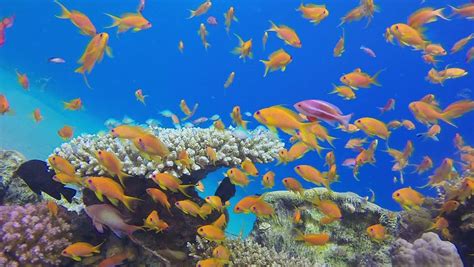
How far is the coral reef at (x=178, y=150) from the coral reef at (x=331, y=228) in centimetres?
122

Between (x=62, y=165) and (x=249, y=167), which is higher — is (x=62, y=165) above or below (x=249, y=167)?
below

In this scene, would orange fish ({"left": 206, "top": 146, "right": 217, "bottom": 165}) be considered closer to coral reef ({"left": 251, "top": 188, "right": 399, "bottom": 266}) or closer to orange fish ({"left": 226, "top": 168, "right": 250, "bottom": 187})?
orange fish ({"left": 226, "top": 168, "right": 250, "bottom": 187})

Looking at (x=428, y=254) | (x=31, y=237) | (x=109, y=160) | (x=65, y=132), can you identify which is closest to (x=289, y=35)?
(x=109, y=160)

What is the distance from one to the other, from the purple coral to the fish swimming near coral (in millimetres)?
543

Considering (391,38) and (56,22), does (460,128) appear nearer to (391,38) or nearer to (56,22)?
(391,38)

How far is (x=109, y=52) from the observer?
5.33 metres

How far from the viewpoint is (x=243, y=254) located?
16.7 feet

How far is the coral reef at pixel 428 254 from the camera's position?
4.95 m

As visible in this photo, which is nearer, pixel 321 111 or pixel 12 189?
pixel 321 111

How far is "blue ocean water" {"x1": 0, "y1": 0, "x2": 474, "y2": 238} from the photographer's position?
29.7 metres

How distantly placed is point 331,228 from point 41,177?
179 inches

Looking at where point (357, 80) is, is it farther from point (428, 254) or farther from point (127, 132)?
point (127, 132)

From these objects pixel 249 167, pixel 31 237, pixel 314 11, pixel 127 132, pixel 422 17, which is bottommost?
pixel 31 237

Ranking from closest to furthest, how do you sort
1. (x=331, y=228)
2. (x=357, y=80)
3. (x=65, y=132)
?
1. (x=357, y=80)
2. (x=331, y=228)
3. (x=65, y=132)
